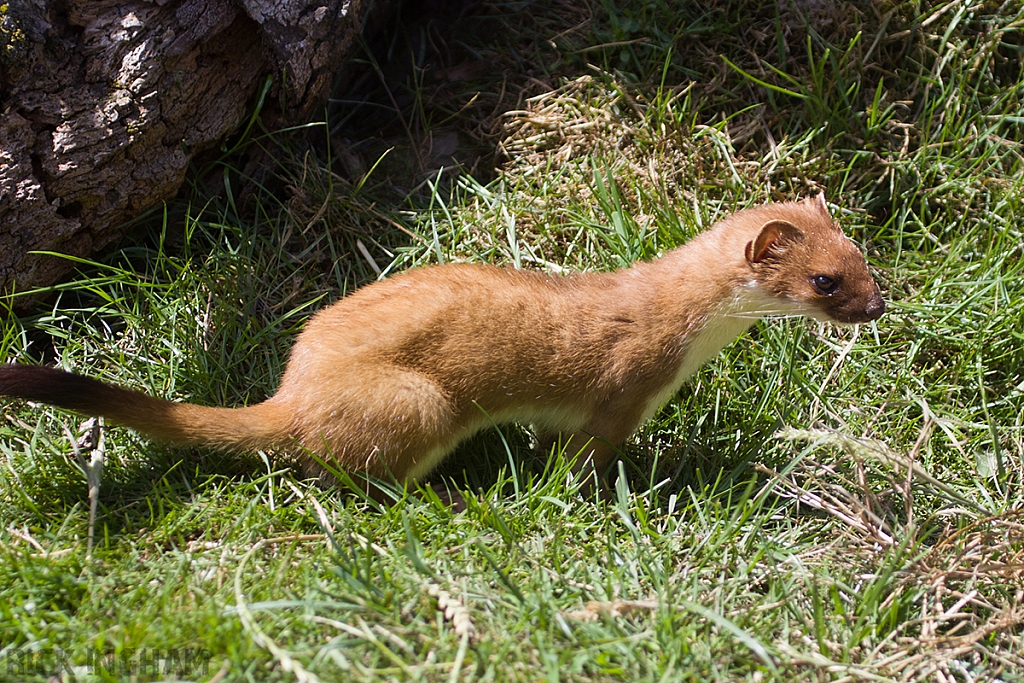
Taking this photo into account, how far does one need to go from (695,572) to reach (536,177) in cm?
287

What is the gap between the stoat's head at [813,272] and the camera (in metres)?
3.98

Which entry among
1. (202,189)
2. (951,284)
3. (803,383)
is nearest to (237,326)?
(202,189)

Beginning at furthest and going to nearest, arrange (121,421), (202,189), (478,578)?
(202,189)
(121,421)
(478,578)

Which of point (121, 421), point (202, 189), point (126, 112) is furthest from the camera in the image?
point (202, 189)

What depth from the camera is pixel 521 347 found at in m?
4.03

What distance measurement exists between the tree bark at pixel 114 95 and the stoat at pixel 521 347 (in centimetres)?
138

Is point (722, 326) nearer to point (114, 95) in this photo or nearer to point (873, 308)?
point (873, 308)

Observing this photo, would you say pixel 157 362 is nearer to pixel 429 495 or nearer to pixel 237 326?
pixel 237 326

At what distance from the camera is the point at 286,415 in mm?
3828

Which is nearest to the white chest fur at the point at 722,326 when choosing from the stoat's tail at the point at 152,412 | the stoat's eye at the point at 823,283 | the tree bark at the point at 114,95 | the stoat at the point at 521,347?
the stoat at the point at 521,347

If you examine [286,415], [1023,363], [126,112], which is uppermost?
[126,112]

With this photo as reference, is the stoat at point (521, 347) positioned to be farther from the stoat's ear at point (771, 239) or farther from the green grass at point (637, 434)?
the green grass at point (637, 434)

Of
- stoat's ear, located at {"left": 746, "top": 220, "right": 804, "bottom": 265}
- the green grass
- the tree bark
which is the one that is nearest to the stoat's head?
stoat's ear, located at {"left": 746, "top": 220, "right": 804, "bottom": 265}

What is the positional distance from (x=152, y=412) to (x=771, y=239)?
9.34 feet
